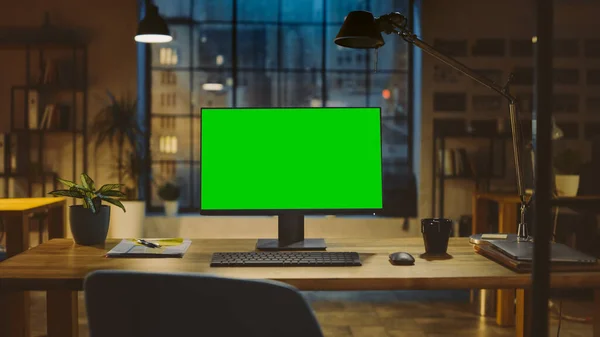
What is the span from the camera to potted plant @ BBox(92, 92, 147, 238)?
516 centimetres

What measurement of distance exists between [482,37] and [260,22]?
6.83 feet

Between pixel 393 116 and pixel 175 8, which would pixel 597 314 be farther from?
pixel 175 8

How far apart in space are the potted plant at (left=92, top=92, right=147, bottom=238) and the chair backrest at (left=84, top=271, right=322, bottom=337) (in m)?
4.42

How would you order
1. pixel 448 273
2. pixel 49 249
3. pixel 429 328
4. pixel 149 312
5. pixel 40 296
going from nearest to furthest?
pixel 149 312, pixel 448 273, pixel 49 249, pixel 429 328, pixel 40 296

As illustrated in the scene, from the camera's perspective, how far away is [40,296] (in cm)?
421

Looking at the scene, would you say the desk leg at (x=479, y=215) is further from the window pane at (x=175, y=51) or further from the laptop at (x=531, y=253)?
the window pane at (x=175, y=51)

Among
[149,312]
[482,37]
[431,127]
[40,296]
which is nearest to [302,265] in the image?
[149,312]

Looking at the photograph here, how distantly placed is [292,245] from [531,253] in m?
0.73

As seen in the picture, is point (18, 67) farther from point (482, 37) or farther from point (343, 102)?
point (482, 37)

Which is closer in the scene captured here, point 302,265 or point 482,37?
point 302,265

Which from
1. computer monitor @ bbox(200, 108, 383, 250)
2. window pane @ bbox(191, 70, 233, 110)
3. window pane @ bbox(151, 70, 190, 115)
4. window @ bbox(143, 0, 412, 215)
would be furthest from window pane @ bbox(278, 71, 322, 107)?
computer monitor @ bbox(200, 108, 383, 250)

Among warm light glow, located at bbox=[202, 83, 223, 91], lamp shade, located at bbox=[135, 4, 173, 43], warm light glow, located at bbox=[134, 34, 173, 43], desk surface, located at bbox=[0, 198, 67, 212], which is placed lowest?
desk surface, located at bbox=[0, 198, 67, 212]

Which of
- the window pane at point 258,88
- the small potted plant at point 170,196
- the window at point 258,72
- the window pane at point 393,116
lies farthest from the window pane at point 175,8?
the window pane at point 393,116

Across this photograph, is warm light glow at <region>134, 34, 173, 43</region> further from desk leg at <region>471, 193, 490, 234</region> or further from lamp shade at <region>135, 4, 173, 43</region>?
desk leg at <region>471, 193, 490, 234</region>
